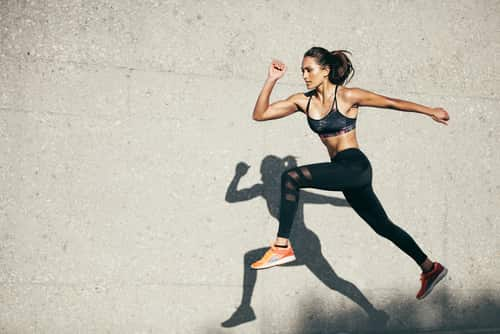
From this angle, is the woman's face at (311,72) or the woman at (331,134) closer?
the woman at (331,134)

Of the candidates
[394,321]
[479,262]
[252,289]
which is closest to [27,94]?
[252,289]

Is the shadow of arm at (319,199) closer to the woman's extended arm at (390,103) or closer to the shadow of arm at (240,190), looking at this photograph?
the shadow of arm at (240,190)

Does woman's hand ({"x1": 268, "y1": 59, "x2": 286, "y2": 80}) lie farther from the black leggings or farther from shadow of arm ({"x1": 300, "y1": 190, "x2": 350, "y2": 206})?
shadow of arm ({"x1": 300, "y1": 190, "x2": 350, "y2": 206})

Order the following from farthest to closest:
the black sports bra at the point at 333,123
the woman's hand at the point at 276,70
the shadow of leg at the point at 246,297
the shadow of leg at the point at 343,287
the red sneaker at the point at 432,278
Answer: the shadow of leg at the point at 343,287
the shadow of leg at the point at 246,297
the red sneaker at the point at 432,278
the black sports bra at the point at 333,123
the woman's hand at the point at 276,70

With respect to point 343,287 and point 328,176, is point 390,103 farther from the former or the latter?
point 343,287

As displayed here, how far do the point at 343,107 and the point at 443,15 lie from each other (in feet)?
9.02

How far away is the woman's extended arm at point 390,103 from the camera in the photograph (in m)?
4.72

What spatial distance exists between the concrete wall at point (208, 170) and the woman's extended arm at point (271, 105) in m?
1.52

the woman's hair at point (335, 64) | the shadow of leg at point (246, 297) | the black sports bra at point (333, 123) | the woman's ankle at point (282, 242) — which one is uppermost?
the woman's hair at point (335, 64)

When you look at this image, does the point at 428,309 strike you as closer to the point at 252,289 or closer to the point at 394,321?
the point at 394,321

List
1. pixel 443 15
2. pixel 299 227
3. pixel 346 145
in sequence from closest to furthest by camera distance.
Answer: pixel 346 145 → pixel 299 227 → pixel 443 15

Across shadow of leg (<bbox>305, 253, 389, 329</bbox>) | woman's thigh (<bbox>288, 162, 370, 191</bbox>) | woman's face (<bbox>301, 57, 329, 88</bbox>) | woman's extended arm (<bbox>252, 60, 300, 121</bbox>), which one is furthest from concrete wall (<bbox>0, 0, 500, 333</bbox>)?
woman's thigh (<bbox>288, 162, 370, 191</bbox>)

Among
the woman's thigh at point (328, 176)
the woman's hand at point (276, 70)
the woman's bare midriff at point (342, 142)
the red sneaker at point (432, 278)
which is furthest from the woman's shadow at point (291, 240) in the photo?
the woman's hand at point (276, 70)

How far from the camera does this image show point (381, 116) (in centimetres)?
674
